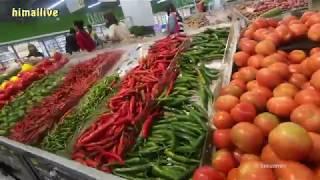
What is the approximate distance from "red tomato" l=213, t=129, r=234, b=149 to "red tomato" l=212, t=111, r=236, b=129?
4cm

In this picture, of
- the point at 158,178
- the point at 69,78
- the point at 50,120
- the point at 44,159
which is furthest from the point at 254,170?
the point at 69,78

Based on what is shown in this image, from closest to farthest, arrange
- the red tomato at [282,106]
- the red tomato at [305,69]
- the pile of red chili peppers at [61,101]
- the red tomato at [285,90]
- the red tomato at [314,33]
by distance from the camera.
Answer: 1. the red tomato at [282,106]
2. the red tomato at [285,90]
3. the red tomato at [305,69]
4. the red tomato at [314,33]
5. the pile of red chili peppers at [61,101]

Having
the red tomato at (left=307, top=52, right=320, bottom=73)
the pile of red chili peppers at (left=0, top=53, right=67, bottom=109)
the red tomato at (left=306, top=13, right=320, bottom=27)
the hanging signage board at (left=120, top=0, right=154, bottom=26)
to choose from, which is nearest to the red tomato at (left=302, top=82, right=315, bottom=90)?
the red tomato at (left=307, top=52, right=320, bottom=73)

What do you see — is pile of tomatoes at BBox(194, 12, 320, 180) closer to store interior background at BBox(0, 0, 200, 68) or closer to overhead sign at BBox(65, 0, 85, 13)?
store interior background at BBox(0, 0, 200, 68)

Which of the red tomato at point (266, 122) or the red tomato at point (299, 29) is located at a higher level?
the red tomato at point (299, 29)

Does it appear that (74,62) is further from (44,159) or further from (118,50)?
(44,159)

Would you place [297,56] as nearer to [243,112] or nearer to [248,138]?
[243,112]

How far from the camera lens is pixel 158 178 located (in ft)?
5.74

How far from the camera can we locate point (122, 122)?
90.3 inches

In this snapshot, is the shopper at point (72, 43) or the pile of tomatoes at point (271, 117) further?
the shopper at point (72, 43)

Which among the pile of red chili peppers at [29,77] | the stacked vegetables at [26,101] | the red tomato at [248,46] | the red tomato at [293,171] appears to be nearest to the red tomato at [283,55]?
the red tomato at [248,46]

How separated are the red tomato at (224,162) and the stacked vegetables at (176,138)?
0.99 ft

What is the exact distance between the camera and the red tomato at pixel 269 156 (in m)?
1.25

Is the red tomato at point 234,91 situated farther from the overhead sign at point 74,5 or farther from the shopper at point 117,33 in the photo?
the overhead sign at point 74,5
